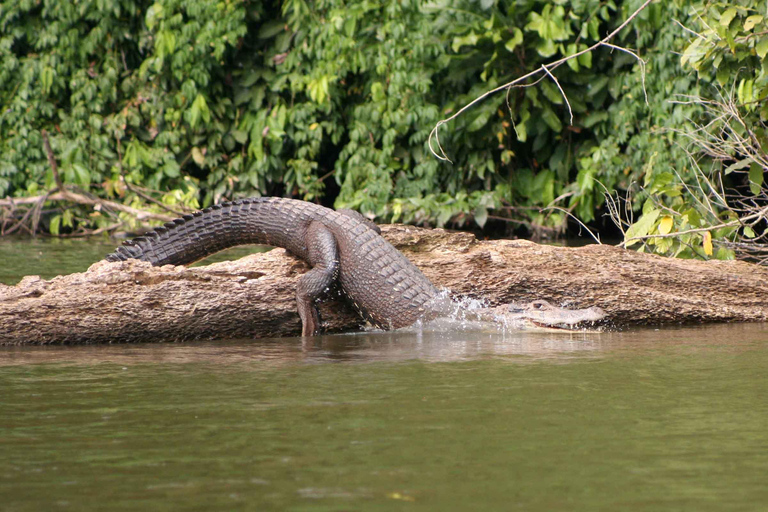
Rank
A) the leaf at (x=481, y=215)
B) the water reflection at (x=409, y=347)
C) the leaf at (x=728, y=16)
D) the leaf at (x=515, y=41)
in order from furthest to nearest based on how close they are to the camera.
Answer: the leaf at (x=481, y=215) < the leaf at (x=515, y=41) < the leaf at (x=728, y=16) < the water reflection at (x=409, y=347)

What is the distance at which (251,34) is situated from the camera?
15.1 metres

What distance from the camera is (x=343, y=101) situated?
14.6 meters

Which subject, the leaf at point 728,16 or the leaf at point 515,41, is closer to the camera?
the leaf at point 728,16

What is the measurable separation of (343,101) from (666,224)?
7.83 meters

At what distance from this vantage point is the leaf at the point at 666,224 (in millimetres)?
7490

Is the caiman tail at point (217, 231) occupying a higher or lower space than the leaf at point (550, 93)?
lower

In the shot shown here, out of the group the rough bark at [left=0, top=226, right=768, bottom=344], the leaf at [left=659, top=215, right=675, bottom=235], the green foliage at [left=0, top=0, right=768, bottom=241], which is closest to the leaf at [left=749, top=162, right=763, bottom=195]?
the leaf at [left=659, top=215, right=675, bottom=235]

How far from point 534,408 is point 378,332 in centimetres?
243

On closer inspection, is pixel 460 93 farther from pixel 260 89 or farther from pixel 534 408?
pixel 534 408

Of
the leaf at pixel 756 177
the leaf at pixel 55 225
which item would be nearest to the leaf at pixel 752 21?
the leaf at pixel 756 177

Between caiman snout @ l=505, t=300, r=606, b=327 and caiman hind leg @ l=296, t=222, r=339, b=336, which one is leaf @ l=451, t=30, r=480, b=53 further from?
caiman snout @ l=505, t=300, r=606, b=327

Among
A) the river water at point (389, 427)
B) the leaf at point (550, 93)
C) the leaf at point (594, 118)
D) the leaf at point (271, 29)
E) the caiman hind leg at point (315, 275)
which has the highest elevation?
the leaf at point (271, 29)

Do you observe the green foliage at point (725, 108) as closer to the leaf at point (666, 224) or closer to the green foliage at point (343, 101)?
the leaf at point (666, 224)

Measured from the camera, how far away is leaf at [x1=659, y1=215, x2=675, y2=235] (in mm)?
7490
